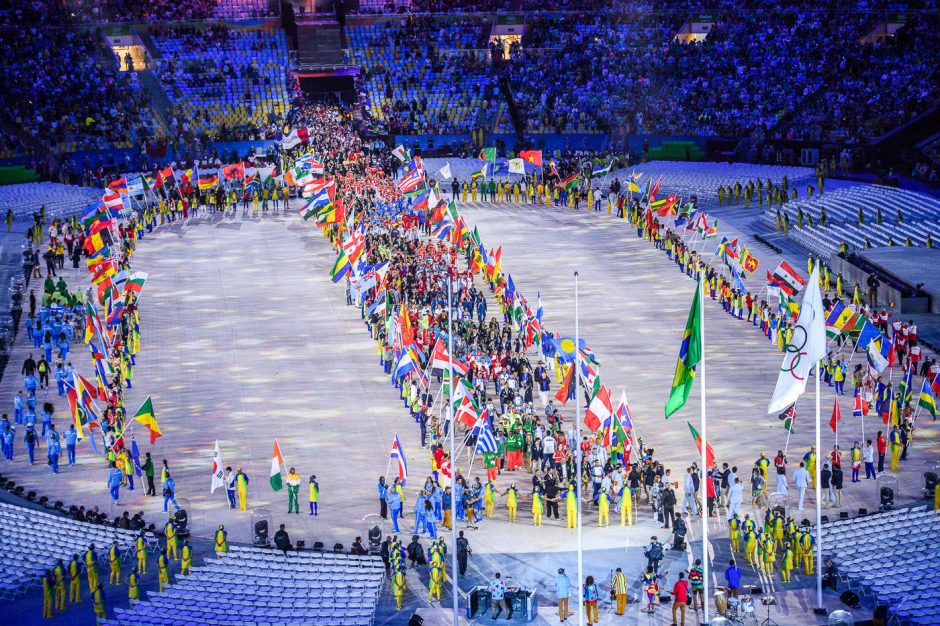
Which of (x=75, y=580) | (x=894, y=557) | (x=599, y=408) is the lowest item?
(x=75, y=580)

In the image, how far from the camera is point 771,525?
100ft

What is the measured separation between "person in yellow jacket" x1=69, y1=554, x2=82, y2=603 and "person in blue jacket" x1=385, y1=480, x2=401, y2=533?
272 inches

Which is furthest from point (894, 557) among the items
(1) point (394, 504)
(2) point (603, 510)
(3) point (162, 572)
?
(3) point (162, 572)

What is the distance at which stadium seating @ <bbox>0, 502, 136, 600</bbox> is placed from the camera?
29.2 meters

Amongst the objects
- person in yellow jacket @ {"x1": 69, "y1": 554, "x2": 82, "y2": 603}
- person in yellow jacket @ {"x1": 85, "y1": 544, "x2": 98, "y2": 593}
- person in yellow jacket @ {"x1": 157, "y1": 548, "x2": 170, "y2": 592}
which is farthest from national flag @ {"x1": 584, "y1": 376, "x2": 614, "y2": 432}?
person in yellow jacket @ {"x1": 69, "y1": 554, "x2": 82, "y2": 603}

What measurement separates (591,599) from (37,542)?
12.0m

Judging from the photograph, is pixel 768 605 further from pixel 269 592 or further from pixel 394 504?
pixel 269 592

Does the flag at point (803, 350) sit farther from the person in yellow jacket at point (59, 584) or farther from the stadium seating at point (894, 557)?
the person in yellow jacket at point (59, 584)

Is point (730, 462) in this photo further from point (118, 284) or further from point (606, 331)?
point (118, 284)

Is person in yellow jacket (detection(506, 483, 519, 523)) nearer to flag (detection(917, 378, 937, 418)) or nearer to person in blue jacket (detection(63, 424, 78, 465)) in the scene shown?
flag (detection(917, 378, 937, 418))

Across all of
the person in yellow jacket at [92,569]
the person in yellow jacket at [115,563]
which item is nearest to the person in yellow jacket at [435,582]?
the person in yellow jacket at [115,563]

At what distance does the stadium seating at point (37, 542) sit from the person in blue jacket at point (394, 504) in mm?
5663

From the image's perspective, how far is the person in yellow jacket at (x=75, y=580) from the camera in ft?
95.6

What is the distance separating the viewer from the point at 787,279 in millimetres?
43969
